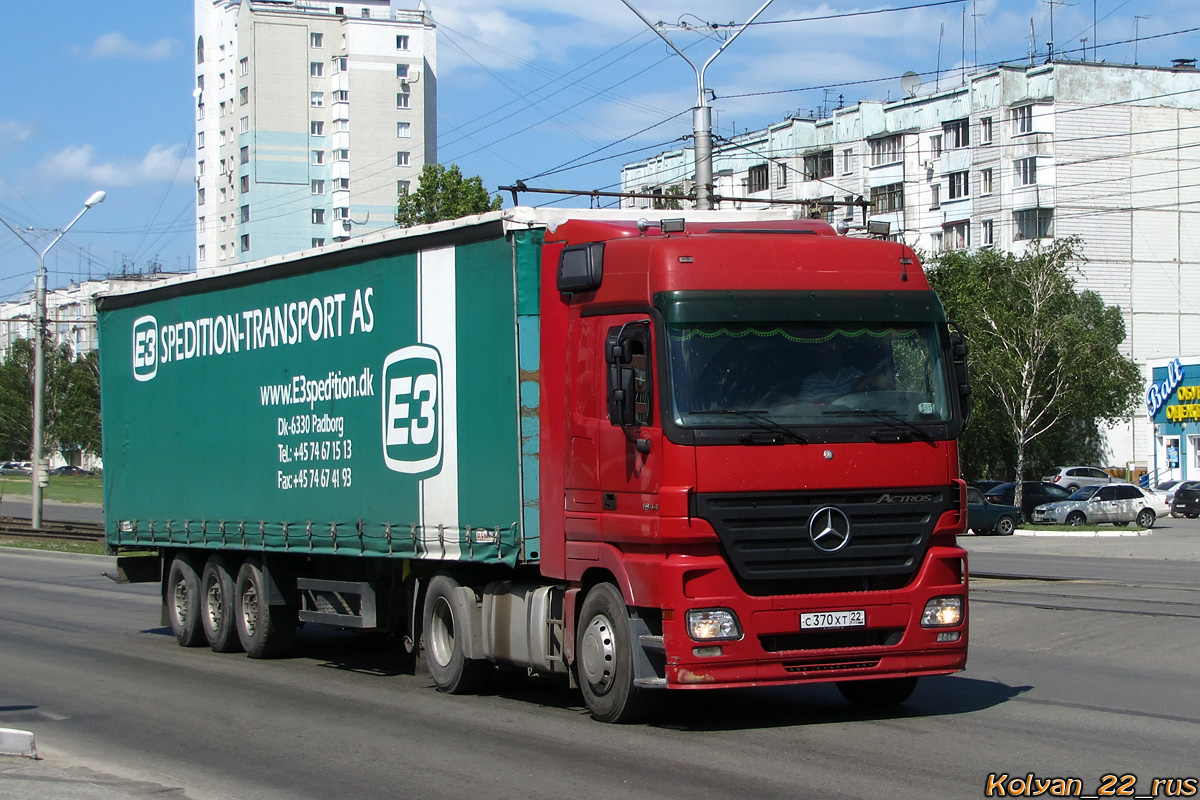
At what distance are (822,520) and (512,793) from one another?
9.08 feet

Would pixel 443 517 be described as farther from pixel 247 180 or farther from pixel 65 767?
pixel 247 180

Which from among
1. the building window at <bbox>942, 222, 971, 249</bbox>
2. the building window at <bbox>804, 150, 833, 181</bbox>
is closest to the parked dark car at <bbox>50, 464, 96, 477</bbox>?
the building window at <bbox>804, 150, 833, 181</bbox>

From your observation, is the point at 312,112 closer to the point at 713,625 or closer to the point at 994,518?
the point at 994,518

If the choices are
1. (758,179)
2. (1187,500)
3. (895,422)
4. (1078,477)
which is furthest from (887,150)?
(895,422)

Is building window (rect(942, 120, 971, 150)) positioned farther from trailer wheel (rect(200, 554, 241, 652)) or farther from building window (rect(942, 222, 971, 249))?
trailer wheel (rect(200, 554, 241, 652))

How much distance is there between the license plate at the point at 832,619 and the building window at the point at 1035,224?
6275cm

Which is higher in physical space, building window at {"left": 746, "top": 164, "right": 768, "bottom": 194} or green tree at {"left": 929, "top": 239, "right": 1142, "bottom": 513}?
building window at {"left": 746, "top": 164, "right": 768, "bottom": 194}

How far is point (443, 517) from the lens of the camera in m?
11.5

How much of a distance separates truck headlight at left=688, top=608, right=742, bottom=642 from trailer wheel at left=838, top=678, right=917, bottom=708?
1.56 meters

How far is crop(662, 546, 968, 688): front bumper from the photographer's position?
8906mm

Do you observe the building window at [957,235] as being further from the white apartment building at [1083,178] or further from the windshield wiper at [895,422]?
the windshield wiper at [895,422]

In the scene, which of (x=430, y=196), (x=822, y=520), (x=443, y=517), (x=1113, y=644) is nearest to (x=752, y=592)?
(x=822, y=520)

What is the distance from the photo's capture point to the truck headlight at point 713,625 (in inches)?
350

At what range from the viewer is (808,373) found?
927cm
